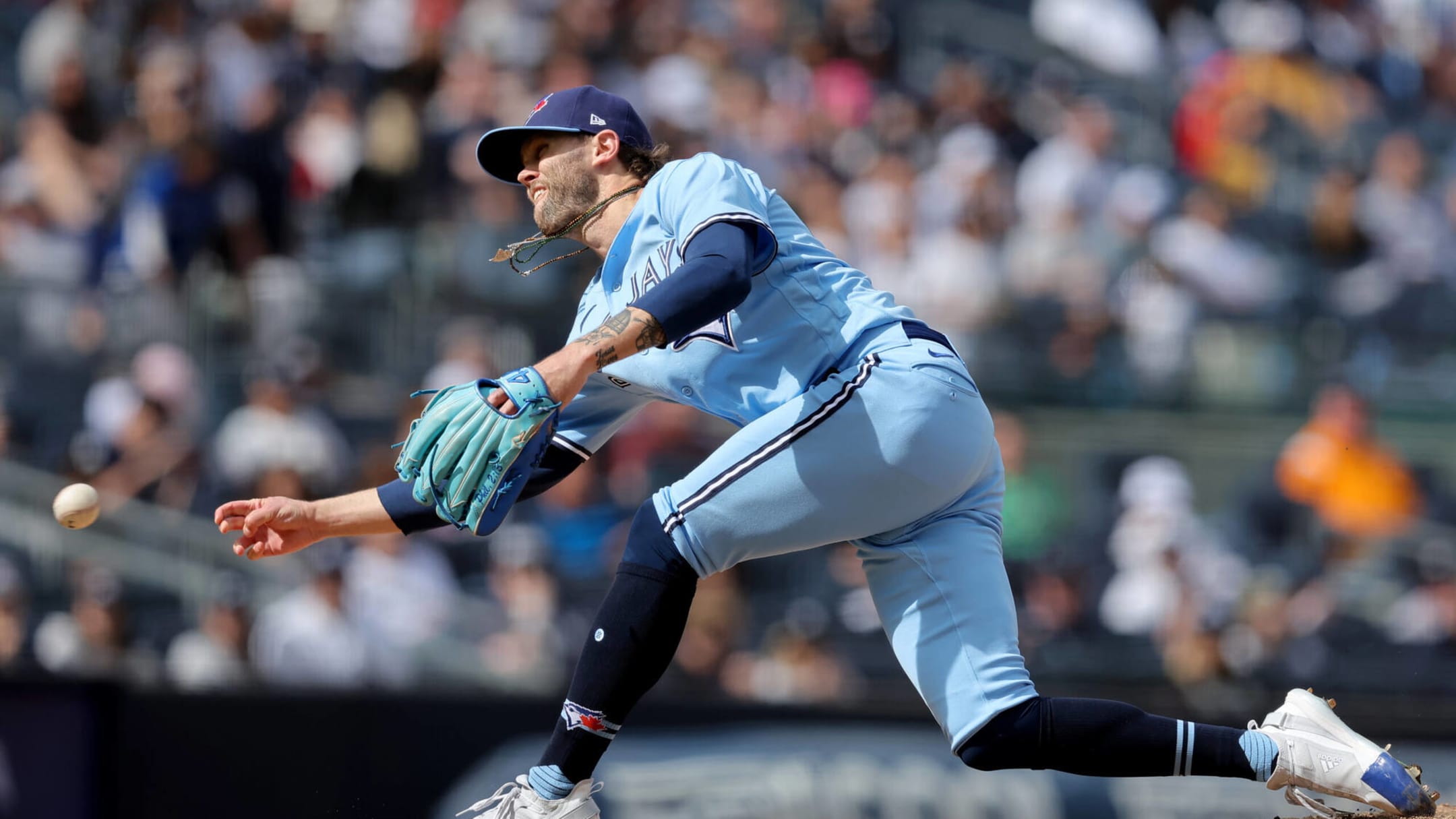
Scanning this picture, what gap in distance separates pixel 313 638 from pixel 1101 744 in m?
4.72

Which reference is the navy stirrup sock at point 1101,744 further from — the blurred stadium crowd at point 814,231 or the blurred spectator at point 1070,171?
the blurred spectator at point 1070,171

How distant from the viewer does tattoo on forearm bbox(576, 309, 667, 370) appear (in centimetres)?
323

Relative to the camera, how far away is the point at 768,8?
10898 mm

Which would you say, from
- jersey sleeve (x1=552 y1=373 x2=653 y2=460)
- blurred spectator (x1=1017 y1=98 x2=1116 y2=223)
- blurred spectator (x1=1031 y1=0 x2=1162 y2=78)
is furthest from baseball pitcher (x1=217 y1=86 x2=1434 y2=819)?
blurred spectator (x1=1031 y1=0 x2=1162 y2=78)

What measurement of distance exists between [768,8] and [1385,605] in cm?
557

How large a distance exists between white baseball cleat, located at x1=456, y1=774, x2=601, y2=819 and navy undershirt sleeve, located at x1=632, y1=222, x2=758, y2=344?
3.41ft

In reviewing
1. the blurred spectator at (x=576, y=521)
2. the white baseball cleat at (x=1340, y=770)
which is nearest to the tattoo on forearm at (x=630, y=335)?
the white baseball cleat at (x=1340, y=770)

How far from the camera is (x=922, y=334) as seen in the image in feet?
12.4

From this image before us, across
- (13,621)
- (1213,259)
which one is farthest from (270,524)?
(1213,259)

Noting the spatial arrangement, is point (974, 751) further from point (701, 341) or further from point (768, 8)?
point (768, 8)

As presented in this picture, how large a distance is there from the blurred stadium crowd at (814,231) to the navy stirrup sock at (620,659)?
3835mm

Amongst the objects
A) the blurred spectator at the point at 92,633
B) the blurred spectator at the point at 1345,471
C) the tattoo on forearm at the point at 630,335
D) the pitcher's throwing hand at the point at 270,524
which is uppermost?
the tattoo on forearm at the point at 630,335

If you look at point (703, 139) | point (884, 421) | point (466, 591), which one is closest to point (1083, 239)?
A: point (703, 139)

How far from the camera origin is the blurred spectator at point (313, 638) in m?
7.38
